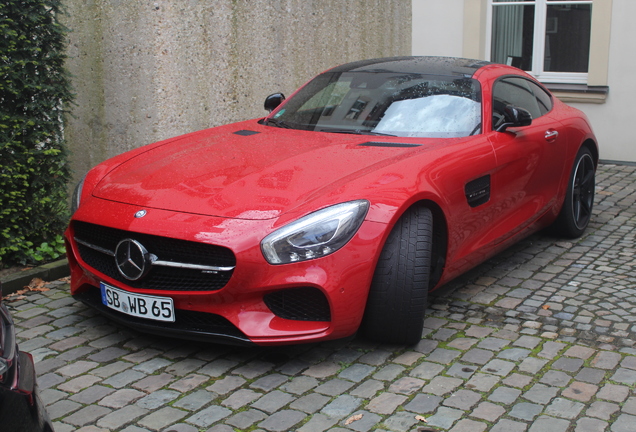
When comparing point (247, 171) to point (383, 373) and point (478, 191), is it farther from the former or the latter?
point (478, 191)

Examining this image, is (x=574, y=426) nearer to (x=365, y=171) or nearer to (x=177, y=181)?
(x=365, y=171)

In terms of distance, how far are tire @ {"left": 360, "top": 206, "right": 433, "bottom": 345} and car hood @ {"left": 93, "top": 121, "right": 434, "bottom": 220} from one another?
38 centimetres

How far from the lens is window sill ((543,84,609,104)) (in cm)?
898

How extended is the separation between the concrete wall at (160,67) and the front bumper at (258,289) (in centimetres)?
266

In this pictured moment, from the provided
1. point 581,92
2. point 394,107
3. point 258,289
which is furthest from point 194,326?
point 581,92

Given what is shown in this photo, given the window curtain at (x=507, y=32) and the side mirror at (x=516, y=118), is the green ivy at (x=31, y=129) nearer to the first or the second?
the side mirror at (x=516, y=118)

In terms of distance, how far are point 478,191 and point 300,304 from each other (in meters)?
1.46

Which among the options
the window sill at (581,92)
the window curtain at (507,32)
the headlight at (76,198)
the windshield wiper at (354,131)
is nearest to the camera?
the headlight at (76,198)

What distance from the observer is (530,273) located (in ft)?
16.7

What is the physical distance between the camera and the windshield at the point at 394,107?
4598 mm

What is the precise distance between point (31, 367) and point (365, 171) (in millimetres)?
2083

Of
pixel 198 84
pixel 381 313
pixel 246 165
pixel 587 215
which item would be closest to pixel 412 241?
pixel 381 313

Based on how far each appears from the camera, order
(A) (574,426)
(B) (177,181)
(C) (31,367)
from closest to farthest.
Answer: (C) (31,367)
(A) (574,426)
(B) (177,181)

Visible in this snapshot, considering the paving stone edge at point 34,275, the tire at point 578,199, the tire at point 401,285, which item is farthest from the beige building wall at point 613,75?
the paving stone edge at point 34,275
